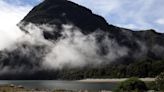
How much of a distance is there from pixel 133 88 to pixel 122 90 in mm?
4578

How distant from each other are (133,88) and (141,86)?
514 cm

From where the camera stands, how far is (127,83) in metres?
100

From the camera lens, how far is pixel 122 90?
96188mm

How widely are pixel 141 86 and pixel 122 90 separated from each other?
967 cm

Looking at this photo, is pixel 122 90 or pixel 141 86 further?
pixel 141 86

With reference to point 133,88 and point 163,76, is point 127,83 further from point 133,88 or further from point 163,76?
point 163,76

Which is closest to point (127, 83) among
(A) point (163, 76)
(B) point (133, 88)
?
(B) point (133, 88)

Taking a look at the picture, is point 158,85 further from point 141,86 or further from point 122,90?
point 122,90

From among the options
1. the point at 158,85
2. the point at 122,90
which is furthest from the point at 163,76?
the point at 122,90

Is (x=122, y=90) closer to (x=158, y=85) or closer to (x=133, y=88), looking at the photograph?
(x=133, y=88)

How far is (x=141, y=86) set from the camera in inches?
4097

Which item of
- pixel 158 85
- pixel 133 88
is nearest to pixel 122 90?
pixel 133 88

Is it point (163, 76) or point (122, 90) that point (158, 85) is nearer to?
point (163, 76)

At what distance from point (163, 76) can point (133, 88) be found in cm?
797
